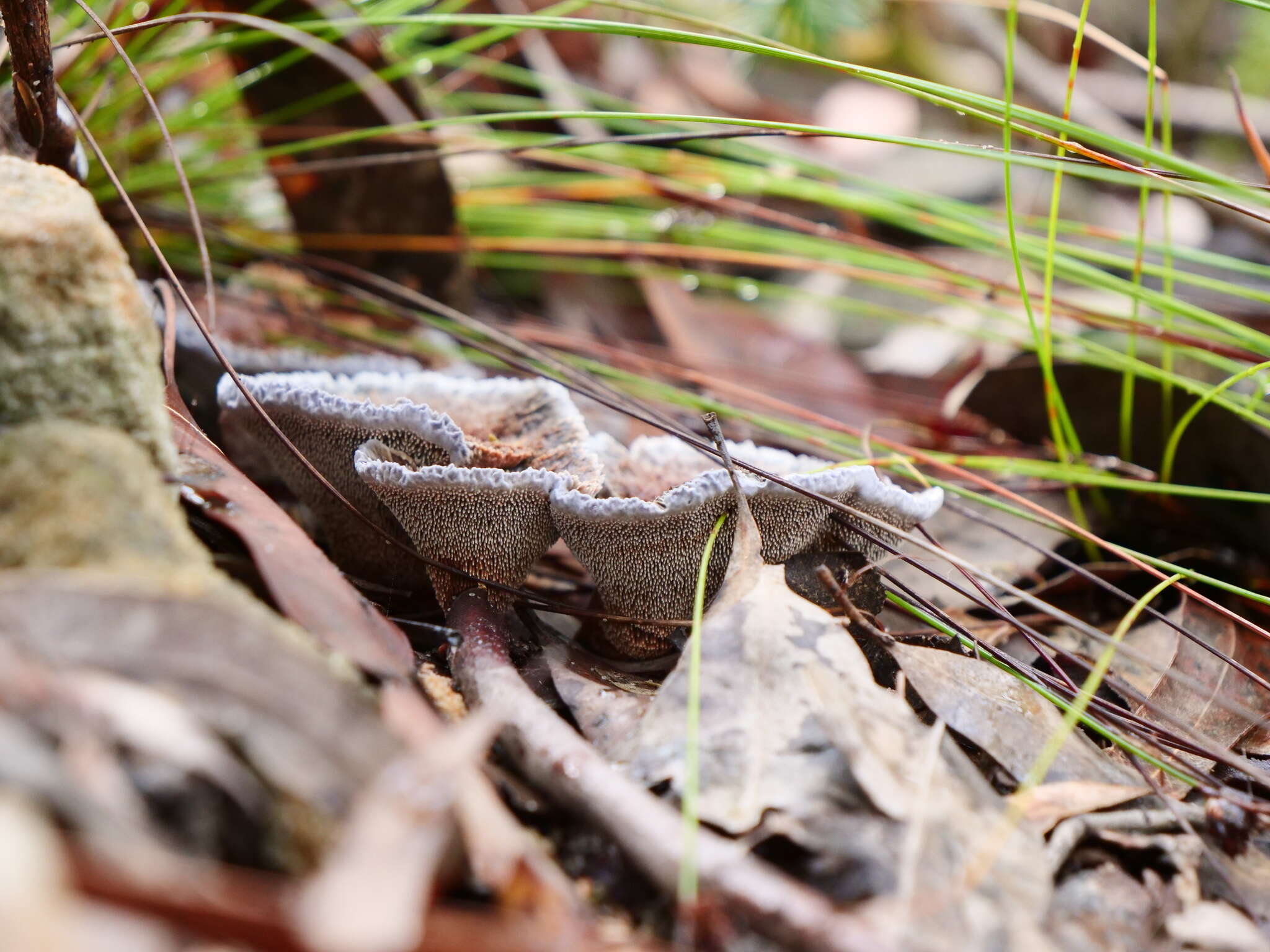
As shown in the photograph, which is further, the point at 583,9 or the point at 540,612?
the point at 583,9

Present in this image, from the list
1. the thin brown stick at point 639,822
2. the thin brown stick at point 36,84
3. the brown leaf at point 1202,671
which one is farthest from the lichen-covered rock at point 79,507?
the brown leaf at point 1202,671

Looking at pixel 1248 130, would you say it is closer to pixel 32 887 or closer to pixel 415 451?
pixel 415 451

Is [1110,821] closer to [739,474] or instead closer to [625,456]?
[739,474]

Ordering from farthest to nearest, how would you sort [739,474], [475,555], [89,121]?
[89,121] → [475,555] → [739,474]

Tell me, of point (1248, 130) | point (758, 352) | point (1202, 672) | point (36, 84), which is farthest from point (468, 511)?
point (758, 352)

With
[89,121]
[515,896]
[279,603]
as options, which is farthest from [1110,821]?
[89,121]

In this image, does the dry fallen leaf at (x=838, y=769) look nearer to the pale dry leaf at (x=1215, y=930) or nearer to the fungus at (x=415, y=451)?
the pale dry leaf at (x=1215, y=930)
